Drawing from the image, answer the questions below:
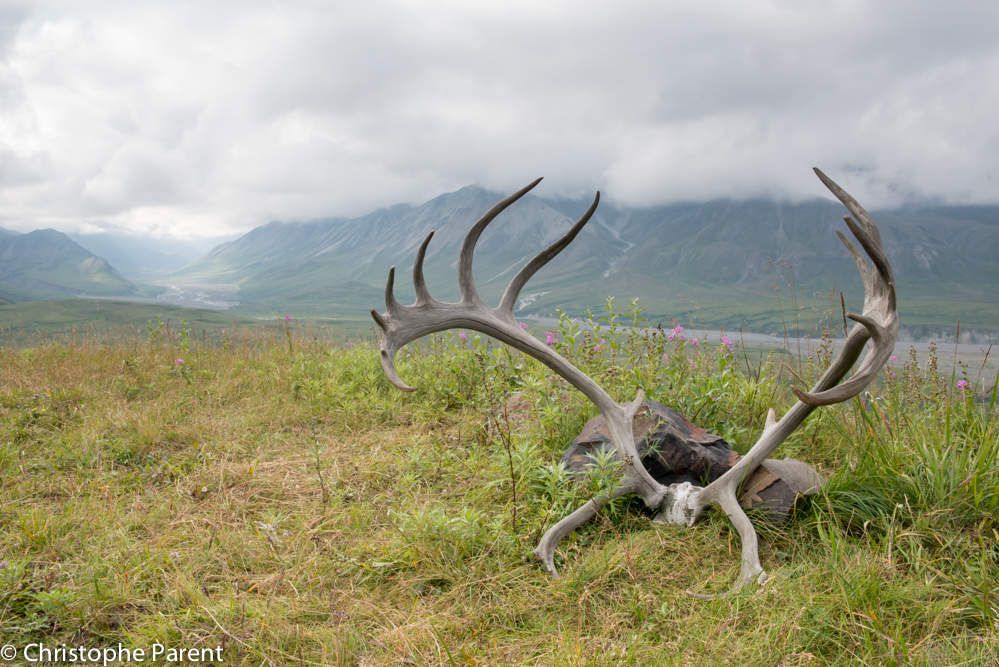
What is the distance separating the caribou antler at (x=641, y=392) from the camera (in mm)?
3145

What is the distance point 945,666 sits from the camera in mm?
2250

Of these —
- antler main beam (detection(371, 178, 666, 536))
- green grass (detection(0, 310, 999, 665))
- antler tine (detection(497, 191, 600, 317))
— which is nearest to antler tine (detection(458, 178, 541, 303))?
antler main beam (detection(371, 178, 666, 536))

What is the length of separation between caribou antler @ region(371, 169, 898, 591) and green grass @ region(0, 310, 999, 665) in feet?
0.55

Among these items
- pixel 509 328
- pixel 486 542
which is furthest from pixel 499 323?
pixel 486 542

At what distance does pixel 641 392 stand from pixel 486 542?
1.67 meters

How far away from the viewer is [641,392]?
4.21 m

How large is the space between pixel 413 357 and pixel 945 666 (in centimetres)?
694

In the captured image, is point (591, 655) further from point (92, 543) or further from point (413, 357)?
point (413, 357)

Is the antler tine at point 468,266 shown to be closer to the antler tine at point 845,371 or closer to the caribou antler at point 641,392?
the caribou antler at point 641,392

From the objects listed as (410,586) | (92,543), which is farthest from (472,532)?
(92,543)

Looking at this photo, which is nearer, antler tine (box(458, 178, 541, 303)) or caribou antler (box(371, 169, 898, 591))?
caribou antler (box(371, 169, 898, 591))

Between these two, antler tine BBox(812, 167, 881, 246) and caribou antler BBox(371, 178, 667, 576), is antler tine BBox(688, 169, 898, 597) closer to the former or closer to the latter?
antler tine BBox(812, 167, 881, 246)

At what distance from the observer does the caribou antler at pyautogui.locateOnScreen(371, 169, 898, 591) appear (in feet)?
10.3

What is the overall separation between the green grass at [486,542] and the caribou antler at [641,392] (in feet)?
0.55
